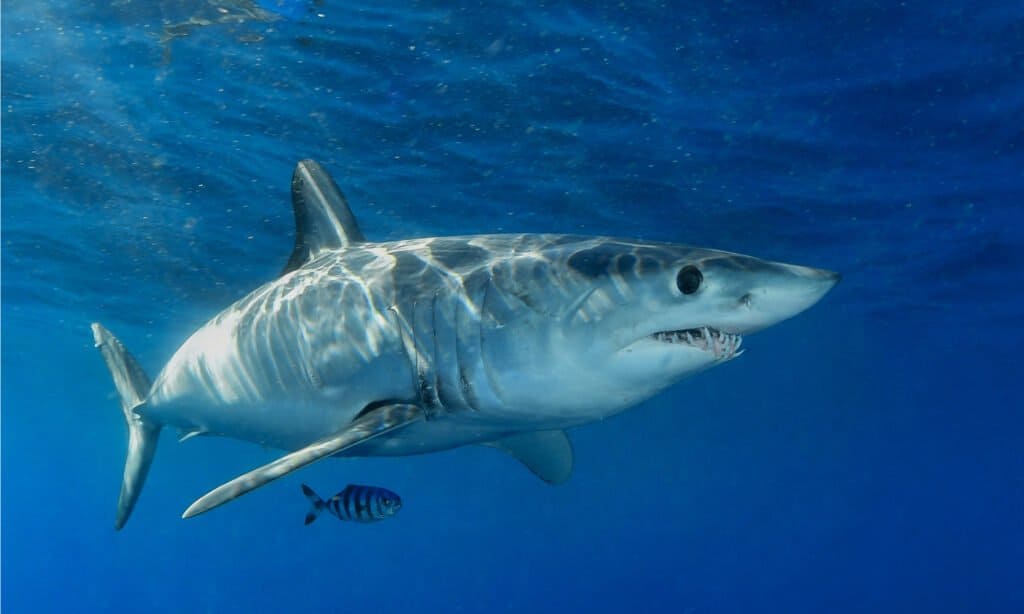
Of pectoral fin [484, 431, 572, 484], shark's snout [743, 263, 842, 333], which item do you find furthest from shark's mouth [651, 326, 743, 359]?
pectoral fin [484, 431, 572, 484]

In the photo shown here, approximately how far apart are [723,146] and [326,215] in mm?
10336

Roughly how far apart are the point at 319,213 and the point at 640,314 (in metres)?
3.22

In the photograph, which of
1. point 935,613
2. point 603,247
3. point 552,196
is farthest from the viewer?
point 935,613

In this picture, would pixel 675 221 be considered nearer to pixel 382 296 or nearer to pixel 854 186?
pixel 854 186

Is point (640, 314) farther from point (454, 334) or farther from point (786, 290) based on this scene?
point (454, 334)

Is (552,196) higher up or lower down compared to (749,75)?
lower down

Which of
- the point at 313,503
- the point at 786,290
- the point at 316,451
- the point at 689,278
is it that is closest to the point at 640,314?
the point at 689,278

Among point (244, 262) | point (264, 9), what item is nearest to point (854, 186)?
point (264, 9)

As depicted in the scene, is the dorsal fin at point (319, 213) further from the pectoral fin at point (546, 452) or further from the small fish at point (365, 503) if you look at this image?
the small fish at point (365, 503)

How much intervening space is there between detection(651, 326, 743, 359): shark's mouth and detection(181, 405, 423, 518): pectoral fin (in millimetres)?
1493

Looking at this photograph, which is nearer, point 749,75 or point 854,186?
point 749,75

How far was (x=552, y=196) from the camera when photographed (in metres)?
16.7

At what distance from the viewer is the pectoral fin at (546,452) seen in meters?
6.02

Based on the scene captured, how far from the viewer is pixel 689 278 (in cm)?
320
